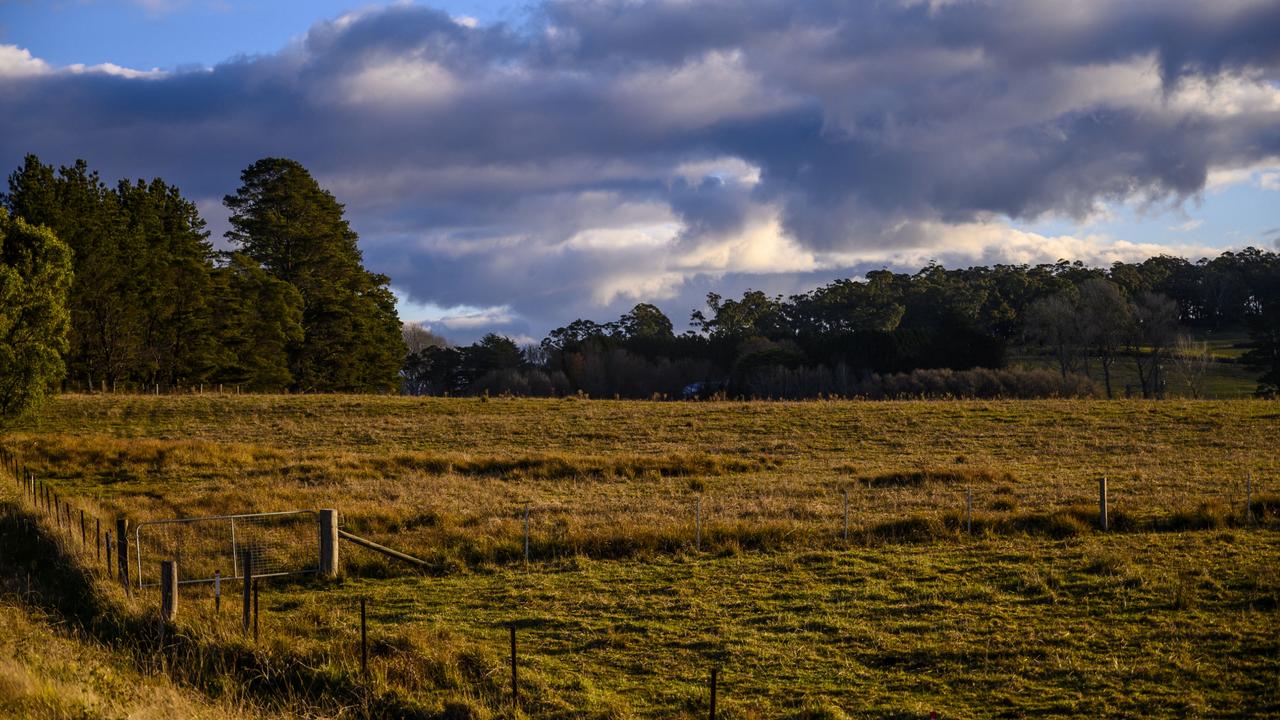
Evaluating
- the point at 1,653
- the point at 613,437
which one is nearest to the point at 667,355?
the point at 613,437

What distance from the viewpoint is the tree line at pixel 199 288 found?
189 ft

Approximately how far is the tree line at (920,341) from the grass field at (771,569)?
1198 inches

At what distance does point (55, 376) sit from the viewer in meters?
42.7

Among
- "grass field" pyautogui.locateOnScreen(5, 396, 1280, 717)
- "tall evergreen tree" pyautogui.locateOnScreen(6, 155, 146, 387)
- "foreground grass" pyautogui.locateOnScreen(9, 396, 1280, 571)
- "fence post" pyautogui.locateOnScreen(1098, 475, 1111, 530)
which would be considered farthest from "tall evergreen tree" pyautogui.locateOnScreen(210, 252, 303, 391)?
"fence post" pyautogui.locateOnScreen(1098, 475, 1111, 530)

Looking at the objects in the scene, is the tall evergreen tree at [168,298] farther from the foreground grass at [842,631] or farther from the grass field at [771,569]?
the foreground grass at [842,631]

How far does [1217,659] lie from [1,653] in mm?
15640

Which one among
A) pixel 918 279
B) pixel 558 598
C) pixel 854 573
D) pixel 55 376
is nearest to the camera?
pixel 558 598

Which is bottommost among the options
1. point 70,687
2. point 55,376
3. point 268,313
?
point 70,687

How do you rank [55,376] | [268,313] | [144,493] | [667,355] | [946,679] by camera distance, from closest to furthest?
[946,679] → [144,493] → [55,376] → [268,313] → [667,355]

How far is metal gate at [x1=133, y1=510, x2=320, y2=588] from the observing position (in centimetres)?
1894

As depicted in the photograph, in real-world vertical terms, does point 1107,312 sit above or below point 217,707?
above

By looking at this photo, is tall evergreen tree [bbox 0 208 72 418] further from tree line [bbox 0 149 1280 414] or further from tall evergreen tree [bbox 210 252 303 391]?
tall evergreen tree [bbox 210 252 303 391]

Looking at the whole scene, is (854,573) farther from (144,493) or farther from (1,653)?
(144,493)

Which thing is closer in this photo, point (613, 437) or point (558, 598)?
point (558, 598)
